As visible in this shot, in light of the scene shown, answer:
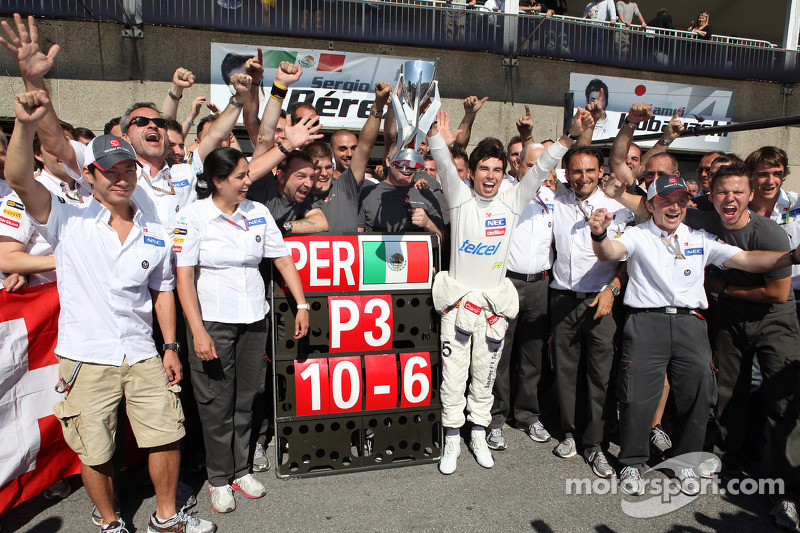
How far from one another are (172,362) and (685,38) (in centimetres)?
1200

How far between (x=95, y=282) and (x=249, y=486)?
1608 millimetres

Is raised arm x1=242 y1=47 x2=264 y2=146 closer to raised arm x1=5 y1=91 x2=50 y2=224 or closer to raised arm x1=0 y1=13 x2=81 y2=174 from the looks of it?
raised arm x1=0 y1=13 x2=81 y2=174

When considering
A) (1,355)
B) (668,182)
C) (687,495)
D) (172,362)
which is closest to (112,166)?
(172,362)

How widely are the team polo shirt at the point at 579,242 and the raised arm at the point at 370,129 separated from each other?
1578 millimetres

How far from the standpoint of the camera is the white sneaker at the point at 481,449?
3.76 meters

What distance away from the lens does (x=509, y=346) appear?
4.14 meters

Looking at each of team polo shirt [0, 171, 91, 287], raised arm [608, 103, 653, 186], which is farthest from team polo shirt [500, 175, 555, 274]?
team polo shirt [0, 171, 91, 287]

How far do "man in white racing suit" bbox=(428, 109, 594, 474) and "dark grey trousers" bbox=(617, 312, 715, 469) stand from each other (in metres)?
0.88

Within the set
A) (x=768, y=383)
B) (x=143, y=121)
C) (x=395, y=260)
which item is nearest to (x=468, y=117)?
(x=395, y=260)

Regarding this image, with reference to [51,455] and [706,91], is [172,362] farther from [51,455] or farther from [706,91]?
[706,91]

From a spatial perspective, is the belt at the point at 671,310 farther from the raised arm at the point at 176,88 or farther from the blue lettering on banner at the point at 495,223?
the raised arm at the point at 176,88

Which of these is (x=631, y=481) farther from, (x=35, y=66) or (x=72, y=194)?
(x=35, y=66)

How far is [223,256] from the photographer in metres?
3.15

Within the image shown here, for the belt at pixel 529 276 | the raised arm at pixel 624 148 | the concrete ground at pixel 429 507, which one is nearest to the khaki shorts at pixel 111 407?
the concrete ground at pixel 429 507
